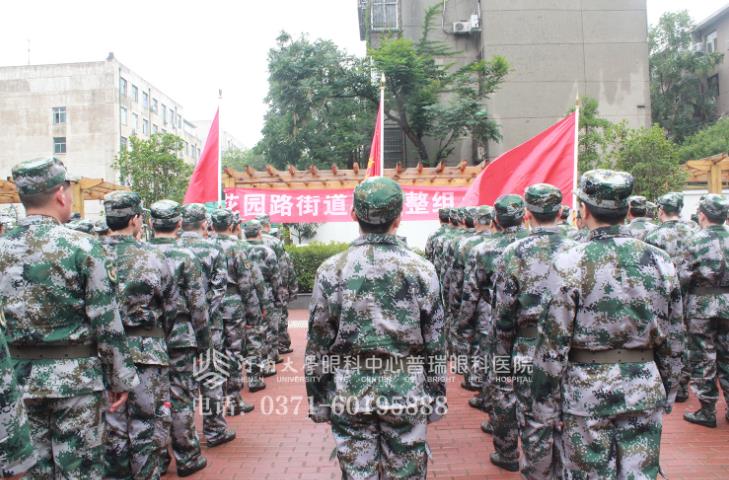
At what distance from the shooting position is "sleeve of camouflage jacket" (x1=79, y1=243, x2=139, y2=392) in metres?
2.99

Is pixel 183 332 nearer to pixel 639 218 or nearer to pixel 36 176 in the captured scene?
pixel 36 176

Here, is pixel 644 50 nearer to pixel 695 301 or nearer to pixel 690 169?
pixel 690 169

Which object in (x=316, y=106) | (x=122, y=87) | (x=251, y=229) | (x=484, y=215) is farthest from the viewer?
(x=122, y=87)

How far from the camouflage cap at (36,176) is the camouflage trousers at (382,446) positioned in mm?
1888

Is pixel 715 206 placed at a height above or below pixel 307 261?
above

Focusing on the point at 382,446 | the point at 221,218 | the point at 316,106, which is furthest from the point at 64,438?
the point at 316,106

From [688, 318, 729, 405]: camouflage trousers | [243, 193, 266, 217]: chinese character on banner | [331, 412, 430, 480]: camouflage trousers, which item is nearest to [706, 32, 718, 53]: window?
[243, 193, 266, 217]: chinese character on banner

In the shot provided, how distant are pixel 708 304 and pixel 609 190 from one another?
3352 millimetres

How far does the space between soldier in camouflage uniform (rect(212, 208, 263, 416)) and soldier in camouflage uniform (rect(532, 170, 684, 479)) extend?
402 centimetres

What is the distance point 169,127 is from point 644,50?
43.5 m

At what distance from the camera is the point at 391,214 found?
9.80ft

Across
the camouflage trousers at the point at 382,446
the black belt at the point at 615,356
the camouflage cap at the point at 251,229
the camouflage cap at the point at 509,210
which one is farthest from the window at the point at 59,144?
the black belt at the point at 615,356

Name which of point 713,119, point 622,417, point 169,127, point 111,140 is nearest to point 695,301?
point 622,417

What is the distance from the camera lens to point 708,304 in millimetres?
5500
